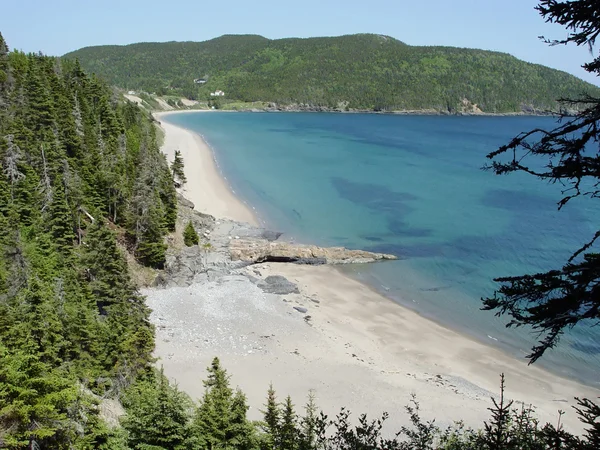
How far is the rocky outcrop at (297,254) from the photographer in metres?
42.2

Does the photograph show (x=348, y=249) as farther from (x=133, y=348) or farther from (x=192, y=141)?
(x=192, y=141)

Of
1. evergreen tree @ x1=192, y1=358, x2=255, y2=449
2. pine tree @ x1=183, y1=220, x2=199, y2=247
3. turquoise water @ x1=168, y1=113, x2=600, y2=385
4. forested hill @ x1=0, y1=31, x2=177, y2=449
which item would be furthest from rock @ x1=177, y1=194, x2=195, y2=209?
evergreen tree @ x1=192, y1=358, x2=255, y2=449

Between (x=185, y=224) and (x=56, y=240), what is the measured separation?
1839cm

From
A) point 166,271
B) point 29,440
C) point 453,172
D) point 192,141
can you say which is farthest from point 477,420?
point 192,141

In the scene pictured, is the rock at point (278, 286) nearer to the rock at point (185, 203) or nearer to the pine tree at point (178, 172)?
the rock at point (185, 203)

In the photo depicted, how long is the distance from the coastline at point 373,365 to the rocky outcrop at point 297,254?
6.09 meters

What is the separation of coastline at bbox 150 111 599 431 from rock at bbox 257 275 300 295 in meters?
0.83

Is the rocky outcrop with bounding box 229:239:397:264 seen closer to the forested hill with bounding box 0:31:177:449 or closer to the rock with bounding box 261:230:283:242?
the rock with bounding box 261:230:283:242

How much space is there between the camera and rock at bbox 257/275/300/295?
119 ft

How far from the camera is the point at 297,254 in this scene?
141ft

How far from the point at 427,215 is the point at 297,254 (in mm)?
24510

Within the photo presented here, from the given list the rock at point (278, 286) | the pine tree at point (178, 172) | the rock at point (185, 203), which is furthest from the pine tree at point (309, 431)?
the pine tree at point (178, 172)

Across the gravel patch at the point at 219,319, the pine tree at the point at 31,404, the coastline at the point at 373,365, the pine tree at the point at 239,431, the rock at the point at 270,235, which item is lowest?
the coastline at the point at 373,365

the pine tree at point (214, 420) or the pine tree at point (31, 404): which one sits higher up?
the pine tree at point (31, 404)
